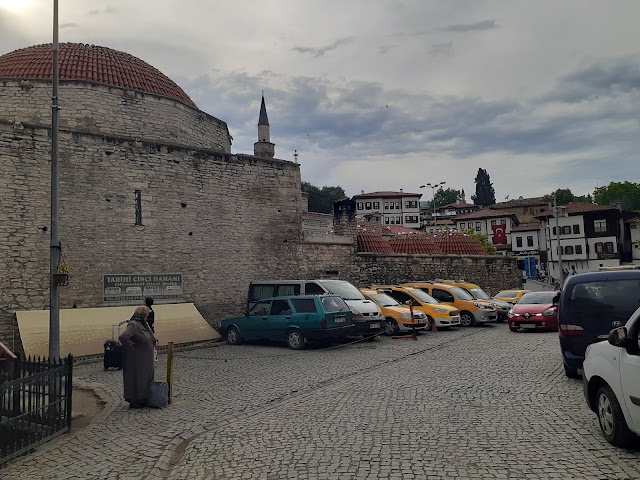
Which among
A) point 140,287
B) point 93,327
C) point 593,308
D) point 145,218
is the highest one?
point 145,218

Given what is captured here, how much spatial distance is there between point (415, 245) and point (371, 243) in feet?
11.9

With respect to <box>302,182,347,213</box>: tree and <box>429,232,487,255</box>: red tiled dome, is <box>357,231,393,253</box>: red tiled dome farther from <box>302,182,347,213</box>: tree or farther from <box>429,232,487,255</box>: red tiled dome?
<box>302,182,347,213</box>: tree

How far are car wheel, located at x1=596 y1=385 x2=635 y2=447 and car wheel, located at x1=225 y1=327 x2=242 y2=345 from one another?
11.6 metres

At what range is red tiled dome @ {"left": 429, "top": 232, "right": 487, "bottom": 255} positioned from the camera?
97.9 feet

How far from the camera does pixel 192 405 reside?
25.7ft

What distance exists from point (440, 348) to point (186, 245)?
946 cm

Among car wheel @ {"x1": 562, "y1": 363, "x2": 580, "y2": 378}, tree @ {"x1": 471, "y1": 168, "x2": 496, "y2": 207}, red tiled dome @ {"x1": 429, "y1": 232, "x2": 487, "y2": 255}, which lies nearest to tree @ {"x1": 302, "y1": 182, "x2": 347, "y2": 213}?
tree @ {"x1": 471, "y1": 168, "x2": 496, "y2": 207}

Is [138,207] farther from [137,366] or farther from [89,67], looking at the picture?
[137,366]

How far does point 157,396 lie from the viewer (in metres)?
7.70

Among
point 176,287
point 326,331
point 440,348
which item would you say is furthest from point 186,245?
point 440,348

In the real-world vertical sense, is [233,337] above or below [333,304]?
below

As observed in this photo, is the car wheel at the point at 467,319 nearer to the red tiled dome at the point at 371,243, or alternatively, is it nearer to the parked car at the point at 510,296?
the parked car at the point at 510,296

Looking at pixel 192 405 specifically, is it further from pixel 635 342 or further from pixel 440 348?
pixel 440 348

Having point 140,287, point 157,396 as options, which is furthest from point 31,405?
point 140,287
